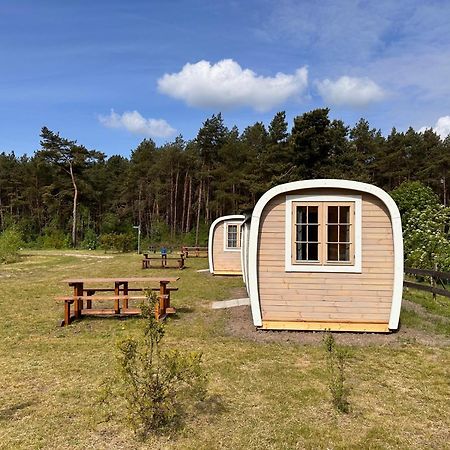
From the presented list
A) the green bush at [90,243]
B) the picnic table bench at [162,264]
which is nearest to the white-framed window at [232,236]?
the picnic table bench at [162,264]

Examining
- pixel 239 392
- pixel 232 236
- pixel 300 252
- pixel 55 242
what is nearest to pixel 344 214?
pixel 300 252

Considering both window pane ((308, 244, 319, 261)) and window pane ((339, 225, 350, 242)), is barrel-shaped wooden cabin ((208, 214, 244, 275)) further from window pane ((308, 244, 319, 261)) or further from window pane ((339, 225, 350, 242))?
window pane ((339, 225, 350, 242))

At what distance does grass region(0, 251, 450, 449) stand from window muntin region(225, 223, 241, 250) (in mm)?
8396

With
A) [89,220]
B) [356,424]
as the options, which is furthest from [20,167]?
[356,424]

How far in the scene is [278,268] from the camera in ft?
22.6

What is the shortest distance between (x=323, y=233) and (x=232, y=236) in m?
9.41

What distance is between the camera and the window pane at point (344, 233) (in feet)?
22.3

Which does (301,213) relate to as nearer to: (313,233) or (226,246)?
(313,233)

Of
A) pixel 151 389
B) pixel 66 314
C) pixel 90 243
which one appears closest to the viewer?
pixel 151 389

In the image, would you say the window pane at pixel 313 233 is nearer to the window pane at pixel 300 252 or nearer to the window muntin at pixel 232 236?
the window pane at pixel 300 252

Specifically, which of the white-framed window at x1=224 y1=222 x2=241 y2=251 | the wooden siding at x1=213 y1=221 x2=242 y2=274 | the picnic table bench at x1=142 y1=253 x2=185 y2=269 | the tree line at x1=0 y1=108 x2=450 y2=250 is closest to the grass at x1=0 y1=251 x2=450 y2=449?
the wooden siding at x1=213 y1=221 x2=242 y2=274

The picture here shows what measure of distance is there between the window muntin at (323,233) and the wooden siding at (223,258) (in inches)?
355

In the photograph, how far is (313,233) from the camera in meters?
6.84

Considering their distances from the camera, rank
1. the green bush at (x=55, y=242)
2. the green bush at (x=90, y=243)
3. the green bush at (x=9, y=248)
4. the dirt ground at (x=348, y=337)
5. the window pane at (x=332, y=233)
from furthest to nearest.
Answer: the green bush at (x=55, y=242) → the green bush at (x=90, y=243) → the green bush at (x=9, y=248) → the window pane at (x=332, y=233) → the dirt ground at (x=348, y=337)
